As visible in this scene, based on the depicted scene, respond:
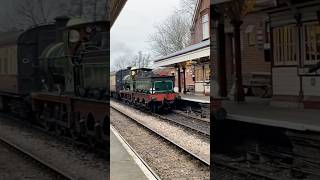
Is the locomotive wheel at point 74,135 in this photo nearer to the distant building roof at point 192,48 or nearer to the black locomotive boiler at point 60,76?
the black locomotive boiler at point 60,76

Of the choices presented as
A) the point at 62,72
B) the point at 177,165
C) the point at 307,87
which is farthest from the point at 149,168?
the point at 307,87

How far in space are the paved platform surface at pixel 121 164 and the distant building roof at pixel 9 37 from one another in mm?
783

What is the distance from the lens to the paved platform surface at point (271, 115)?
103 cm

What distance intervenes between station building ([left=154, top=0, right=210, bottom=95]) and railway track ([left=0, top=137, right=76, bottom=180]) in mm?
748

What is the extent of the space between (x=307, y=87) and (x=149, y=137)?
942mm

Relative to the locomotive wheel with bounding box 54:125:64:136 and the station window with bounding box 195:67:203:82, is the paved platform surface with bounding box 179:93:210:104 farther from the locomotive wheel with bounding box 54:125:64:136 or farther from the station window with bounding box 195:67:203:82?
the locomotive wheel with bounding box 54:125:64:136

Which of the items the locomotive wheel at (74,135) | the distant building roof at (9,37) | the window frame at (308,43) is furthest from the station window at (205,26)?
the distant building roof at (9,37)

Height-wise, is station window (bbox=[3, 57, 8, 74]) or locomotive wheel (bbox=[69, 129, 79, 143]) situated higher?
station window (bbox=[3, 57, 8, 74])

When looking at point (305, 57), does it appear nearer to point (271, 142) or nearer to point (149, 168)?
point (271, 142)

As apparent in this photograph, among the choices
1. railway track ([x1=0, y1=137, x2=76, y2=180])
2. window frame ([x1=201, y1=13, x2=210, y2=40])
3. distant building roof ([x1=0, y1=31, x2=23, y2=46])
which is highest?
distant building roof ([x1=0, y1=31, x2=23, y2=46])

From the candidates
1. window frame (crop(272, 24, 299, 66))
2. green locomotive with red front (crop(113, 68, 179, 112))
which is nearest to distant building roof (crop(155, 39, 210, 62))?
green locomotive with red front (crop(113, 68, 179, 112))

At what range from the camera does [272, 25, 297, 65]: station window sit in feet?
3.47

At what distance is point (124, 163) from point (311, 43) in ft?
3.74

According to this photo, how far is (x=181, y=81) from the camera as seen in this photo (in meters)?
1.62
